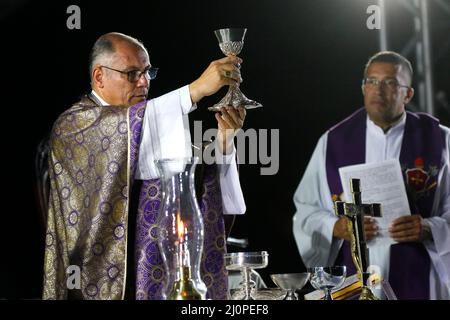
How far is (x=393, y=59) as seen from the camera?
17.4 ft

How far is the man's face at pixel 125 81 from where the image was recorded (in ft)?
14.1

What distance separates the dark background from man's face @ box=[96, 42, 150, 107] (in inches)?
35.9

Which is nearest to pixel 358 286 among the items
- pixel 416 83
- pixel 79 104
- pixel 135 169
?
pixel 135 169

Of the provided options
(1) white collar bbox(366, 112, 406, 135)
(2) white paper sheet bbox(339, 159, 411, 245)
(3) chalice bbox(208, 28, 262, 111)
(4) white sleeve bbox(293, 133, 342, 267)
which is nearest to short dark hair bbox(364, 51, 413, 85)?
(1) white collar bbox(366, 112, 406, 135)

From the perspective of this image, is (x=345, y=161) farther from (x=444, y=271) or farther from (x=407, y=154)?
(x=444, y=271)

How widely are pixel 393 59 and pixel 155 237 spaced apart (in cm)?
221

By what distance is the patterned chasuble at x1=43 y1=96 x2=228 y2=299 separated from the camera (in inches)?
146

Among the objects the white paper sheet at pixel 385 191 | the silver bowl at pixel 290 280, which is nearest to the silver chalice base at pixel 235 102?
the silver bowl at pixel 290 280

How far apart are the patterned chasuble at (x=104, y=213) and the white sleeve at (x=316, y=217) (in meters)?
1.47

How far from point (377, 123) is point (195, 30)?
1.25m

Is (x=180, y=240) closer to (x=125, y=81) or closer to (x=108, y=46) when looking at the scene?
(x=125, y=81)

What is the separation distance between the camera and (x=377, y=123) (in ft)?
17.8

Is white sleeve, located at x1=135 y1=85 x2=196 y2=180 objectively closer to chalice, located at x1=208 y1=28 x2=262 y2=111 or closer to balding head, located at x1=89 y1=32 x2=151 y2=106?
chalice, located at x1=208 y1=28 x2=262 y2=111
